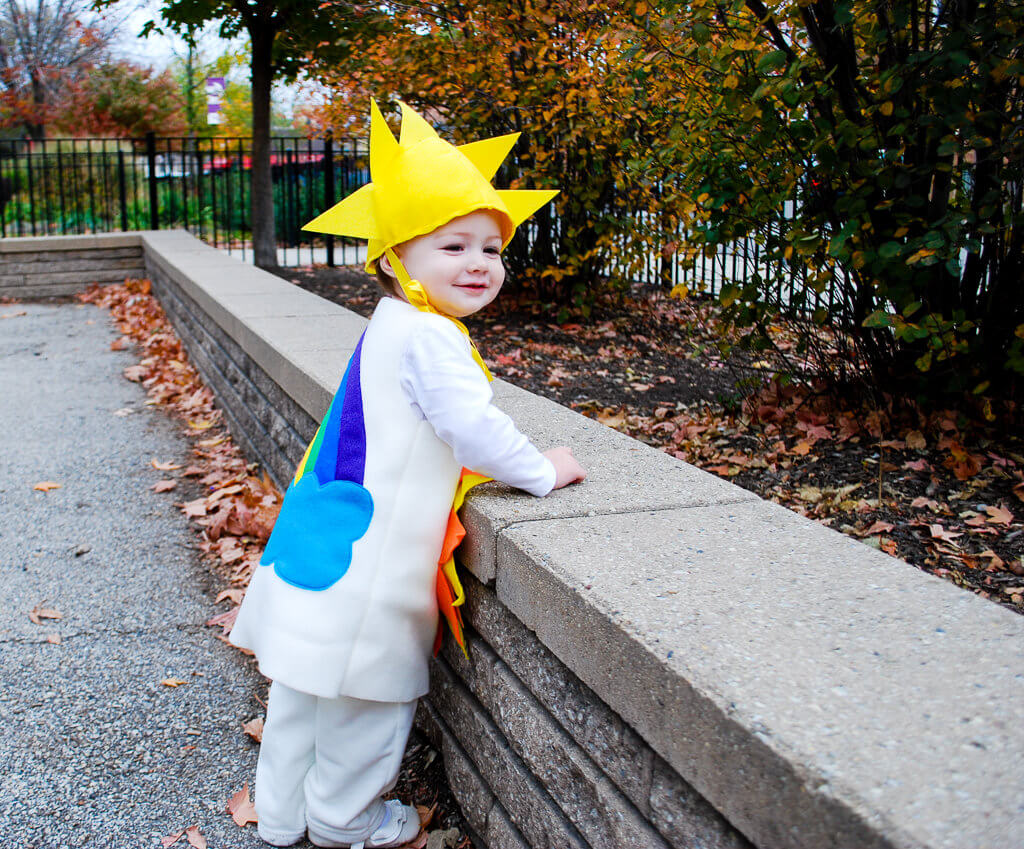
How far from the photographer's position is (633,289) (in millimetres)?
Result: 8539

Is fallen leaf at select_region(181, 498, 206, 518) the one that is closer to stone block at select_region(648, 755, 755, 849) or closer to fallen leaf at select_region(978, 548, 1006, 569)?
fallen leaf at select_region(978, 548, 1006, 569)

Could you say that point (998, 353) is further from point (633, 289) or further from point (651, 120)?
point (633, 289)

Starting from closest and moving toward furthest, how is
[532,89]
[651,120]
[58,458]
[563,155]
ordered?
1. [651,120]
2. [58,458]
3. [532,89]
4. [563,155]

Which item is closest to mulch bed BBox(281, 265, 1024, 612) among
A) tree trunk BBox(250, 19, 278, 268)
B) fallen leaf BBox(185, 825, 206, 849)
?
fallen leaf BBox(185, 825, 206, 849)

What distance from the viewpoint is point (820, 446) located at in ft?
12.8

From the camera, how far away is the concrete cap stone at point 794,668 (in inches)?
45.3

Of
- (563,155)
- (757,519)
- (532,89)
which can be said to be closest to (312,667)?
(757,519)

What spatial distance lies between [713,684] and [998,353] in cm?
282

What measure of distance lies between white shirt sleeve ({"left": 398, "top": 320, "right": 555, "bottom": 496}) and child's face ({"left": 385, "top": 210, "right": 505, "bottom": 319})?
10cm

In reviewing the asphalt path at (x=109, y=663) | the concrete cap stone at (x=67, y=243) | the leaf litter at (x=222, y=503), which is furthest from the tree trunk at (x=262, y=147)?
the asphalt path at (x=109, y=663)

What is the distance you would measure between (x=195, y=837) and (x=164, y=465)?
304cm

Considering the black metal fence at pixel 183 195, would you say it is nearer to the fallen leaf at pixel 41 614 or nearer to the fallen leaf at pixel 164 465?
the fallen leaf at pixel 164 465

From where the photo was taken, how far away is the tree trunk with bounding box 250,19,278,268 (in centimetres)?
989

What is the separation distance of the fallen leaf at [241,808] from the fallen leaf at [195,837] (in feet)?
0.29
